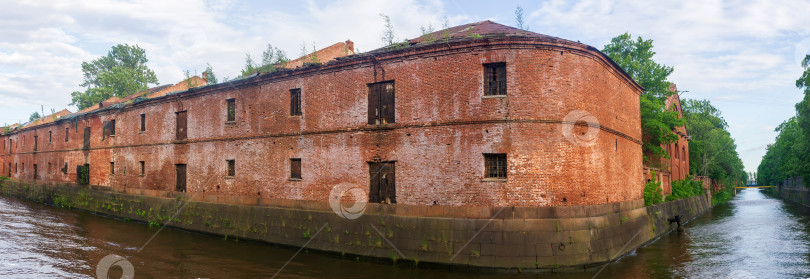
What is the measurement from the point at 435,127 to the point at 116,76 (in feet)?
156

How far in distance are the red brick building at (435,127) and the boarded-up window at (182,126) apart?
0.39 feet

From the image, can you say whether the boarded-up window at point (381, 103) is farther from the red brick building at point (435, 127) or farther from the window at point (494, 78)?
the window at point (494, 78)

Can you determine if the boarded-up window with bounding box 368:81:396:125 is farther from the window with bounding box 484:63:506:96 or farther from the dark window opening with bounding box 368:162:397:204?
the window with bounding box 484:63:506:96

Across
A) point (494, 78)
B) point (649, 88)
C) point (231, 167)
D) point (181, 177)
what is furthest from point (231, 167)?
point (649, 88)

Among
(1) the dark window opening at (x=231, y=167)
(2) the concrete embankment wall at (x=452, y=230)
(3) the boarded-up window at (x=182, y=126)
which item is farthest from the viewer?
(3) the boarded-up window at (x=182, y=126)

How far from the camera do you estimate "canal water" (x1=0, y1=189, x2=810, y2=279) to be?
12.6 meters

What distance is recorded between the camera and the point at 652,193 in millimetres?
22016

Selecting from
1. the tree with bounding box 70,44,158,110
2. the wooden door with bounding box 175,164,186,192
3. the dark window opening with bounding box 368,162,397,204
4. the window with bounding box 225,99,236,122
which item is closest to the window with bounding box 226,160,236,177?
the window with bounding box 225,99,236,122

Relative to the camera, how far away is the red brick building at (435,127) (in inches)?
527

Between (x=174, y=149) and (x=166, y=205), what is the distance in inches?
111

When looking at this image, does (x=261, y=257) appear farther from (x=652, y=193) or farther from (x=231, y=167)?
(x=652, y=193)

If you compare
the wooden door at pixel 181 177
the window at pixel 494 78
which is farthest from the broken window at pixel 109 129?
the window at pixel 494 78

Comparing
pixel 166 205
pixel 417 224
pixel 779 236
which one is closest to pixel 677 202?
pixel 779 236

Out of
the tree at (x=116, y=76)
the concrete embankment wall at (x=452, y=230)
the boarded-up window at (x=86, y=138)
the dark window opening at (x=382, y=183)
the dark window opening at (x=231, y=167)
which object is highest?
the tree at (x=116, y=76)
